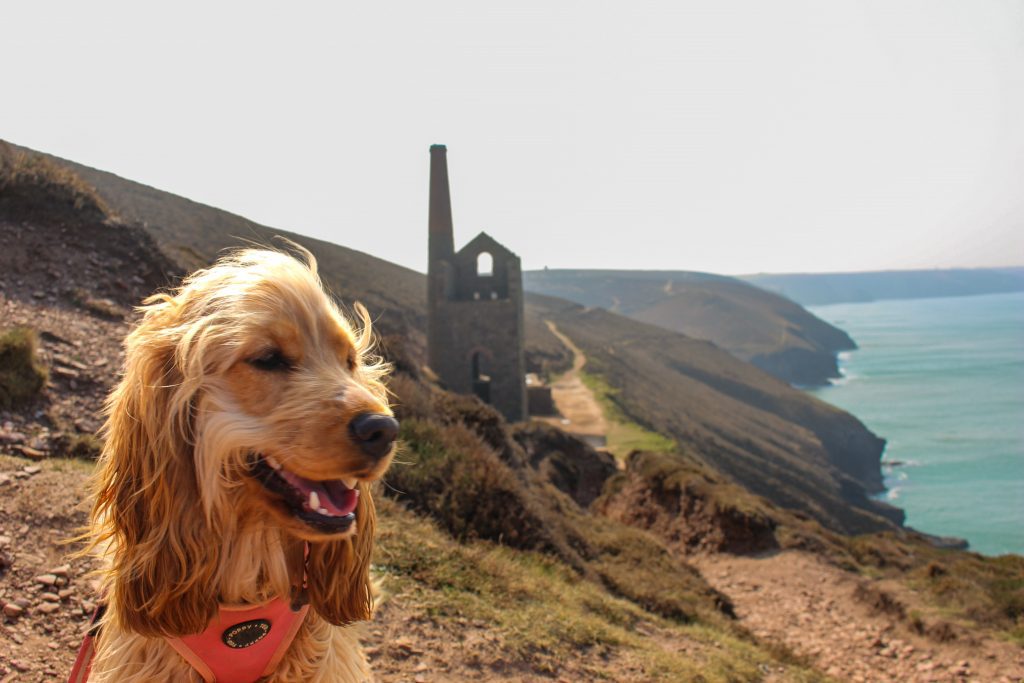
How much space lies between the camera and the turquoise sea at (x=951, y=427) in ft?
182

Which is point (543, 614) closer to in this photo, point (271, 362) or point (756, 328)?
point (271, 362)

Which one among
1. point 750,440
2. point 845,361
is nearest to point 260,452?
point 750,440

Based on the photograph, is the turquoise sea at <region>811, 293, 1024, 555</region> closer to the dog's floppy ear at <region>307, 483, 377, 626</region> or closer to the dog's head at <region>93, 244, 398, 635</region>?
the dog's floppy ear at <region>307, 483, 377, 626</region>

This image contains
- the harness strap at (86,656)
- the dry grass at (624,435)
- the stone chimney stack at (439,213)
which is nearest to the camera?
the harness strap at (86,656)

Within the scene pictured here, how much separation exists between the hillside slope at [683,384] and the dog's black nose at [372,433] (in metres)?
11.4

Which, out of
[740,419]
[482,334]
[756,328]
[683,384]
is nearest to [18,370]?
[482,334]

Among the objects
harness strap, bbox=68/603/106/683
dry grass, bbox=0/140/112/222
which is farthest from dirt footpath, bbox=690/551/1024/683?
dry grass, bbox=0/140/112/222

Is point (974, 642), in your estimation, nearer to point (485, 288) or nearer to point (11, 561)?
point (11, 561)

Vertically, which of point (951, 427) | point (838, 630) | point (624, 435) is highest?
point (838, 630)

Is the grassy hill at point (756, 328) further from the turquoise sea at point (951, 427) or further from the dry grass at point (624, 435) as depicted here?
the dry grass at point (624, 435)

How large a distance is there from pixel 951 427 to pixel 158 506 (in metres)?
103

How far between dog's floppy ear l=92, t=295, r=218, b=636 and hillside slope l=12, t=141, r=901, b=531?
10958 mm

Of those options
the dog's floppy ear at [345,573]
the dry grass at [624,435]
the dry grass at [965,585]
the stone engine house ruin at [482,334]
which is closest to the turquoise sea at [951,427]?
the dry grass at [624,435]

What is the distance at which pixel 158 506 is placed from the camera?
6.82 ft
